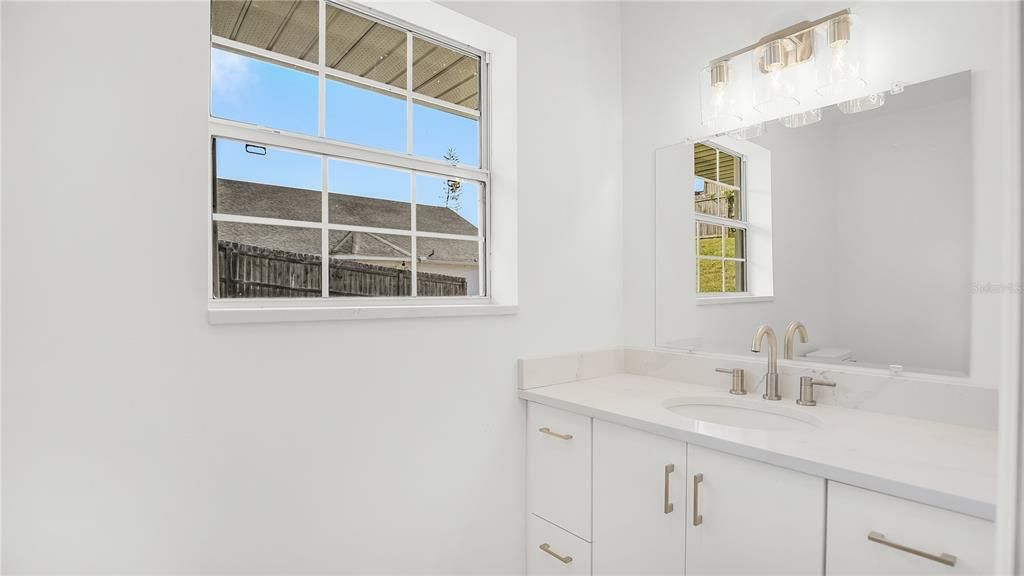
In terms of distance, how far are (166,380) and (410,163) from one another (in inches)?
39.0

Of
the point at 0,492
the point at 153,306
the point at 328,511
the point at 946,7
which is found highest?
the point at 946,7

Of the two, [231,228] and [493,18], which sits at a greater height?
[493,18]

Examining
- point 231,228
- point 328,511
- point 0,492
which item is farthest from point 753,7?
point 0,492

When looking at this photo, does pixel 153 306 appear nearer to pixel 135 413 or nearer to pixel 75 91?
pixel 135 413

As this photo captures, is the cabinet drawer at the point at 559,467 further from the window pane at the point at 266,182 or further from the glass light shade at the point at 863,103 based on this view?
the glass light shade at the point at 863,103

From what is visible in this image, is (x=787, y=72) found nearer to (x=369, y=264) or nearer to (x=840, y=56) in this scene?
(x=840, y=56)

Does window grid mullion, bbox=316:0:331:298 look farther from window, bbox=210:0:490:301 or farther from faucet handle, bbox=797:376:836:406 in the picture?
faucet handle, bbox=797:376:836:406

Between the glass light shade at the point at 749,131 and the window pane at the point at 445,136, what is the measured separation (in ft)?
3.23

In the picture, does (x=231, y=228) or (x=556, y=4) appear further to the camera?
(x=556, y=4)

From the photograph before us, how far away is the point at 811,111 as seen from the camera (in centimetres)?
168

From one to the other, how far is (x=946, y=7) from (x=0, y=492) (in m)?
2.61

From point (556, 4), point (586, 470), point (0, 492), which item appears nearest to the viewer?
point (0, 492)

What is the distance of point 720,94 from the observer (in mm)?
1902

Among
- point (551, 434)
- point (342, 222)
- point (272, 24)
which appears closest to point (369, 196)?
point (342, 222)
